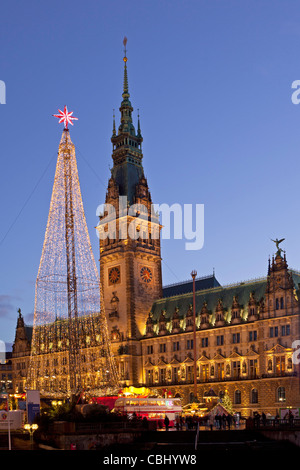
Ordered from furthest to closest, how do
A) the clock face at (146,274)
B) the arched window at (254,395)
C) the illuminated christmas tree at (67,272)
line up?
the clock face at (146,274) → the arched window at (254,395) → the illuminated christmas tree at (67,272)

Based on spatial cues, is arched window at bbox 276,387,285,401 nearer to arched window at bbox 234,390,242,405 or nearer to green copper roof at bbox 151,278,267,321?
arched window at bbox 234,390,242,405

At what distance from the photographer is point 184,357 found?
426 ft

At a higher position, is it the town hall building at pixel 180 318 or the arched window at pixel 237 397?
the town hall building at pixel 180 318

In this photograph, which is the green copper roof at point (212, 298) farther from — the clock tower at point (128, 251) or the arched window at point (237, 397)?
the arched window at point (237, 397)

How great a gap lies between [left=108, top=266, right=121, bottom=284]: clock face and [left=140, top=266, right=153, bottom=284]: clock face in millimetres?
4731

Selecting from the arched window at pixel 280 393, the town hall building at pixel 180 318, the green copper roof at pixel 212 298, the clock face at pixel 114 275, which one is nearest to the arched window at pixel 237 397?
the town hall building at pixel 180 318

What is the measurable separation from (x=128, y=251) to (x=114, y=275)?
6.25 meters

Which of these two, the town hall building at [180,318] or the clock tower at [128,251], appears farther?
the clock tower at [128,251]

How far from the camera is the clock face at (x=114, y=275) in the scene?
142 metres

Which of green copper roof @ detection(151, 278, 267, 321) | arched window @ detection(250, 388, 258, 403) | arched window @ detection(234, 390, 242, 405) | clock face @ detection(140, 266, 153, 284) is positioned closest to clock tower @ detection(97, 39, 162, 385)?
clock face @ detection(140, 266, 153, 284)

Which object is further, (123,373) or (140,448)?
(123,373)

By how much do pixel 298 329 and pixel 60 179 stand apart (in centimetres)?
4761
